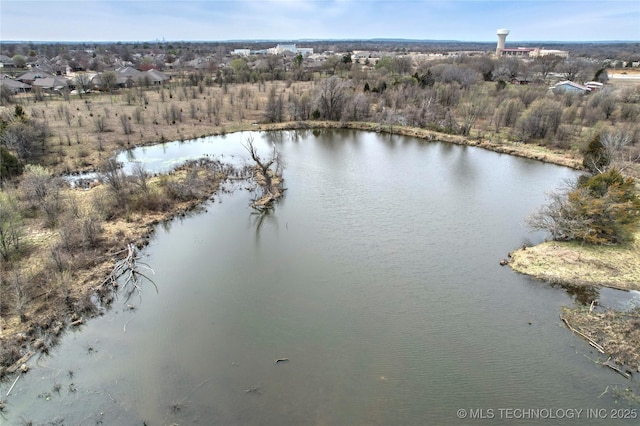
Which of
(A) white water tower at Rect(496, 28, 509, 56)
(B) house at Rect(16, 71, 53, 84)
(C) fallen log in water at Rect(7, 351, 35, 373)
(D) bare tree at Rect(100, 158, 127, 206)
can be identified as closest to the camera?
(C) fallen log in water at Rect(7, 351, 35, 373)

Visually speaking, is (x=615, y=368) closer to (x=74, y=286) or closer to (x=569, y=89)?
(x=74, y=286)

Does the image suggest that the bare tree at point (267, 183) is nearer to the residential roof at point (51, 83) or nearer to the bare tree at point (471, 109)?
the bare tree at point (471, 109)

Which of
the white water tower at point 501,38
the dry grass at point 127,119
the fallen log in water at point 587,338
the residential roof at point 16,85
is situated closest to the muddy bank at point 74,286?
the dry grass at point 127,119

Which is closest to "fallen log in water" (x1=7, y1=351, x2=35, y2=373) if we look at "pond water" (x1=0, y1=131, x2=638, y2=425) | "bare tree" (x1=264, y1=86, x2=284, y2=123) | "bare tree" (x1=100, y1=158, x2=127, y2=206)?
"pond water" (x1=0, y1=131, x2=638, y2=425)

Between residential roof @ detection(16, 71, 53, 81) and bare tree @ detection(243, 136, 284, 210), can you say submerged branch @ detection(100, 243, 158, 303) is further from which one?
residential roof @ detection(16, 71, 53, 81)

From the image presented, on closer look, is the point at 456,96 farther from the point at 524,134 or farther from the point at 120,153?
the point at 120,153

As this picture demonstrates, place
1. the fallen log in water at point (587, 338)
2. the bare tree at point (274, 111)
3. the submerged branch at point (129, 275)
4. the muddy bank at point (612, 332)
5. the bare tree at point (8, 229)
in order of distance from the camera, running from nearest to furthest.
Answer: the muddy bank at point (612, 332)
the fallen log in water at point (587, 338)
the submerged branch at point (129, 275)
the bare tree at point (8, 229)
the bare tree at point (274, 111)
